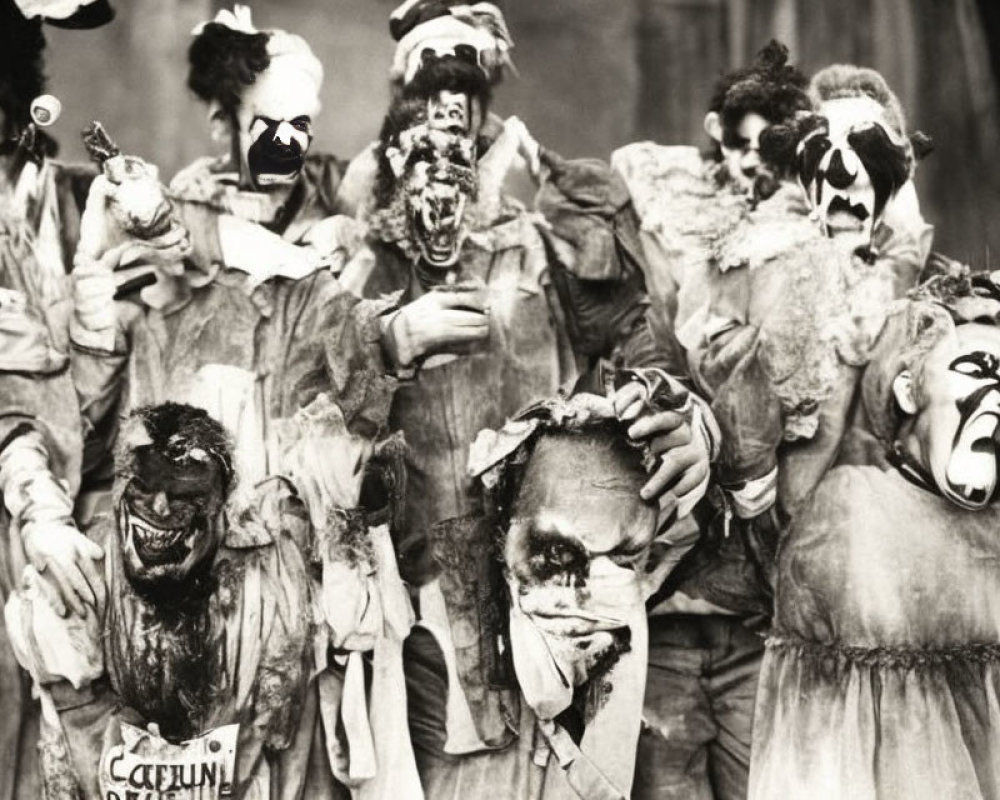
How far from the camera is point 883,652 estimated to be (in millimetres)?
2941

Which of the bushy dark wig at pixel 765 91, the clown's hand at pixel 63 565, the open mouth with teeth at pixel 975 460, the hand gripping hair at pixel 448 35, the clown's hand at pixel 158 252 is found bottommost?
the clown's hand at pixel 63 565

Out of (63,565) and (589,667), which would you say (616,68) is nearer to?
(589,667)

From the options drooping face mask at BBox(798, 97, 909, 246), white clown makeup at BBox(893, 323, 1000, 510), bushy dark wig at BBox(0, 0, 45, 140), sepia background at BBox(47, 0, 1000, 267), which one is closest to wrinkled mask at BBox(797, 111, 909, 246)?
drooping face mask at BBox(798, 97, 909, 246)

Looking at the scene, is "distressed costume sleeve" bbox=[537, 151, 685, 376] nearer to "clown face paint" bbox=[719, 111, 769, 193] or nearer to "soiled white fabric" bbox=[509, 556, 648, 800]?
"clown face paint" bbox=[719, 111, 769, 193]

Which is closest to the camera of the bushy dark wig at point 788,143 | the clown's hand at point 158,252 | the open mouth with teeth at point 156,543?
the open mouth with teeth at point 156,543

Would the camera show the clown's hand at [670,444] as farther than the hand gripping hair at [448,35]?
No

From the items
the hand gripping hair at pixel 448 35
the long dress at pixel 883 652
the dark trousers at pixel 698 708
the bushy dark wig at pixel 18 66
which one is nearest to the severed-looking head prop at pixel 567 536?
the dark trousers at pixel 698 708

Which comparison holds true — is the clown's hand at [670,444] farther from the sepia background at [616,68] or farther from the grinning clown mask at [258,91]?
the grinning clown mask at [258,91]

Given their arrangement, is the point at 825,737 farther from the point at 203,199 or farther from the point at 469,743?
the point at 203,199

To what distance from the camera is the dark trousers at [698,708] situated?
9.89 feet

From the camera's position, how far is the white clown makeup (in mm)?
2938

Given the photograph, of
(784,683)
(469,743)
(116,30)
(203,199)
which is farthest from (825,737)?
(116,30)

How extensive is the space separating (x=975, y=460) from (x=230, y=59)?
1.59m

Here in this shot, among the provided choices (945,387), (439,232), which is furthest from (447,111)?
(945,387)
